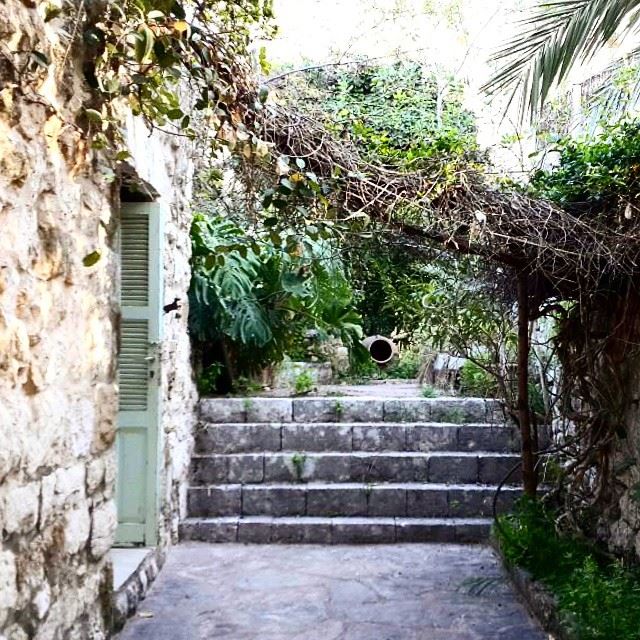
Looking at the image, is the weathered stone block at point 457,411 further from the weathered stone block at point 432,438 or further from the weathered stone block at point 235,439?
the weathered stone block at point 235,439

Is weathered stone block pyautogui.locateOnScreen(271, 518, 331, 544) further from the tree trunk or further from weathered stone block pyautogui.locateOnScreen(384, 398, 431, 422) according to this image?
the tree trunk

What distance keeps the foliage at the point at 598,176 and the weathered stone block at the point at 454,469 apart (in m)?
2.37

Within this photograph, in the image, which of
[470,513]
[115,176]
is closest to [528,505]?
[470,513]

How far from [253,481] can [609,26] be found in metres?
3.69

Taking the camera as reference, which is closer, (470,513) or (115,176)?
(115,176)

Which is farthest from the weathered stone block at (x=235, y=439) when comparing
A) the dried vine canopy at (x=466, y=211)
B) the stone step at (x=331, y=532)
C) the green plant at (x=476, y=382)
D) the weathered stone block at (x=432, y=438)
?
the dried vine canopy at (x=466, y=211)

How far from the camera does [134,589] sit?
3.61m

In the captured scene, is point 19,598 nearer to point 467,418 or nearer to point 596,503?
point 596,503

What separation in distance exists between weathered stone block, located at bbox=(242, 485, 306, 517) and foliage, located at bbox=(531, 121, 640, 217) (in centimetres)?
272

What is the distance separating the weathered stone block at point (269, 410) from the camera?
5.80 meters

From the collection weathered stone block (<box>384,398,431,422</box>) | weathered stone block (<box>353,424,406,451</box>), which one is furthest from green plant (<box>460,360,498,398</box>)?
weathered stone block (<box>353,424,406,451</box>)

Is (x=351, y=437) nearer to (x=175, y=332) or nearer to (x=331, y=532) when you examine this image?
(x=331, y=532)

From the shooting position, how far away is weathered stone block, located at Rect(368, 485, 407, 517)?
17.2ft

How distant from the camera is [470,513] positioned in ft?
17.2
